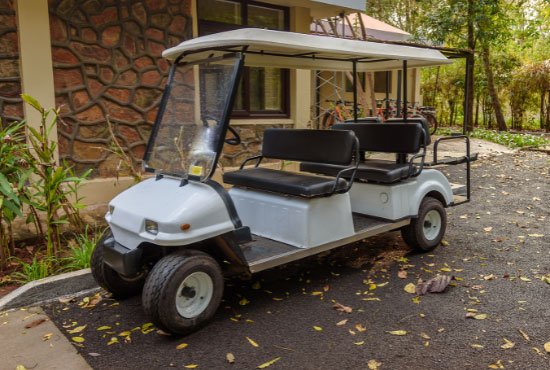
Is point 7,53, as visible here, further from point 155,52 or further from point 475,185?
point 475,185

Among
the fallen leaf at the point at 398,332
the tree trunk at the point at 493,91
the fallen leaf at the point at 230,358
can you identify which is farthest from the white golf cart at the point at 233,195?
the tree trunk at the point at 493,91

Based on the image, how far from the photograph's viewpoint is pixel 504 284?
3.96 meters

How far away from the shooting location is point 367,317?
11.2 feet

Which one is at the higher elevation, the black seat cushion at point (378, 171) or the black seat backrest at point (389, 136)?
the black seat backrest at point (389, 136)

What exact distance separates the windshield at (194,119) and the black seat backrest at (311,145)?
3.90 ft

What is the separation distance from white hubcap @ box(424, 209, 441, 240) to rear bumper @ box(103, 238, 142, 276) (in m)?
2.86

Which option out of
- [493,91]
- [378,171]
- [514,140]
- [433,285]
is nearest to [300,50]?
[378,171]

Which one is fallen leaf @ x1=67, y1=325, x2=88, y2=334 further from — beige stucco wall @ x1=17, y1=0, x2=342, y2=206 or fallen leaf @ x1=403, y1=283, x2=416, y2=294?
fallen leaf @ x1=403, y1=283, x2=416, y2=294

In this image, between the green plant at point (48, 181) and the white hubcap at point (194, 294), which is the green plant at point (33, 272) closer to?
the green plant at point (48, 181)

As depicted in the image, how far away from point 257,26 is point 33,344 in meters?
5.49

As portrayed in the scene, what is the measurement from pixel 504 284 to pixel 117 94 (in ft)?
15.1

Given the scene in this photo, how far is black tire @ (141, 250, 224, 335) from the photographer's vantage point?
2.97 metres

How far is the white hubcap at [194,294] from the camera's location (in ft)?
10.3

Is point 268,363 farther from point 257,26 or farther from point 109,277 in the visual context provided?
point 257,26
